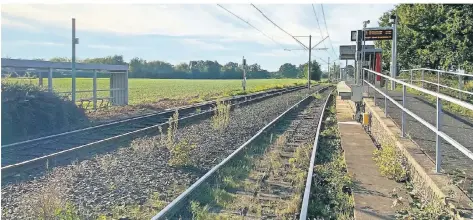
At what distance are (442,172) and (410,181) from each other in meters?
0.92

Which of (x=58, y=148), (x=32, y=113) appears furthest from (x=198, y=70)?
(x=58, y=148)

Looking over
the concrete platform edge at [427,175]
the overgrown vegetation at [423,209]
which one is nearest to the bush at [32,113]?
the concrete platform edge at [427,175]

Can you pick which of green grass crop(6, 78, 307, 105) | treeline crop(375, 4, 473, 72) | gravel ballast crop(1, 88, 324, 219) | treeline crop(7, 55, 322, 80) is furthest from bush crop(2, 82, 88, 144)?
treeline crop(7, 55, 322, 80)

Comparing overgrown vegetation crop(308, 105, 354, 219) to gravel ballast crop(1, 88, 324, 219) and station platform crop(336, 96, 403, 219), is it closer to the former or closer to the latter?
station platform crop(336, 96, 403, 219)

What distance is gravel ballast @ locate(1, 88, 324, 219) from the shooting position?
5379 mm

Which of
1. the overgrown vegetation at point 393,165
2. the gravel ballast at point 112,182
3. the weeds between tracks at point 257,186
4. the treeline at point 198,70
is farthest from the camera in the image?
the treeline at point 198,70

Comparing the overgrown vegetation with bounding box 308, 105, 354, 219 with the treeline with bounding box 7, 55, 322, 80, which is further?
the treeline with bounding box 7, 55, 322, 80

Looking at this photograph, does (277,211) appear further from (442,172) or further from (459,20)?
(459,20)

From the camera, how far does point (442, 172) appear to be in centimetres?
526

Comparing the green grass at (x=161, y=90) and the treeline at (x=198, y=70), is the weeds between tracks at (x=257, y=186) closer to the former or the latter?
the green grass at (x=161, y=90)

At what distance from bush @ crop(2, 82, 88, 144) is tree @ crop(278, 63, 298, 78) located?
132 metres

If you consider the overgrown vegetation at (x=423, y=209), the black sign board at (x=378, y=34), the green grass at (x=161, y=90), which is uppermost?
the black sign board at (x=378, y=34)

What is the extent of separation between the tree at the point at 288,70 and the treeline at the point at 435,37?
338ft

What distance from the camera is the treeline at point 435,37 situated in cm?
2552
